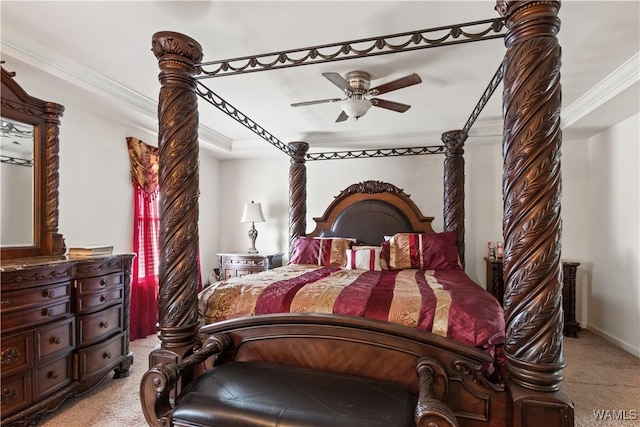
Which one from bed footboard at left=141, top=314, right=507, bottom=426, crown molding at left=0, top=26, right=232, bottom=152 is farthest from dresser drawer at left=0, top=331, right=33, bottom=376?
crown molding at left=0, top=26, right=232, bottom=152

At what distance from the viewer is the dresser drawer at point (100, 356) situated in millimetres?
2377

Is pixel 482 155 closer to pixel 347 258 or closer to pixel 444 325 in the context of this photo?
pixel 347 258

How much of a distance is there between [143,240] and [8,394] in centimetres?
206

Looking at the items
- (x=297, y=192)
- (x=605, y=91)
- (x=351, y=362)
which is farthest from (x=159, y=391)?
(x=605, y=91)

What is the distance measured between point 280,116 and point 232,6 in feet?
6.16

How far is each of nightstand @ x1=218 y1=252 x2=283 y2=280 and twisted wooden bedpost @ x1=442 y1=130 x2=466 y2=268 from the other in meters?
2.37

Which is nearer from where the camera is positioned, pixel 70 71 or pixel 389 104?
pixel 70 71

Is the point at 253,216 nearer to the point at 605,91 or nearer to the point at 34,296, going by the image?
the point at 34,296

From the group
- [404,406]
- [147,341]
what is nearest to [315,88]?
[404,406]

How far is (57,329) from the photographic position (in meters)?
2.21

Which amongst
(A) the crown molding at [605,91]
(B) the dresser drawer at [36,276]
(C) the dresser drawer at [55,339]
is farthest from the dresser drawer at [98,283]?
(A) the crown molding at [605,91]

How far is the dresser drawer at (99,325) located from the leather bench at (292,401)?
1362 millimetres

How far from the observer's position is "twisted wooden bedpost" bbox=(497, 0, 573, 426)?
49.8 inches

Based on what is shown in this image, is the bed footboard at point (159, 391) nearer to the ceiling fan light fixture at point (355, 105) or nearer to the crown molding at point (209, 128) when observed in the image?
the ceiling fan light fixture at point (355, 105)
